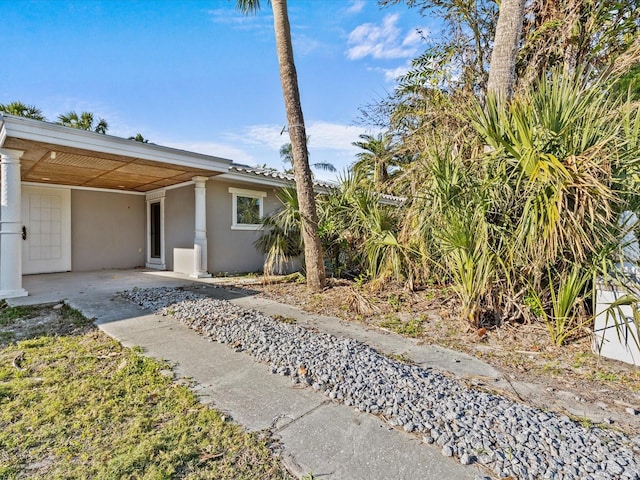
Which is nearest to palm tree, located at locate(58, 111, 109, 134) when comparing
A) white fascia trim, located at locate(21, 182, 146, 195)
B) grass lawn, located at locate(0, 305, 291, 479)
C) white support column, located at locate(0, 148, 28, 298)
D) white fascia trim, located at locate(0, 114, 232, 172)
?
white fascia trim, located at locate(21, 182, 146, 195)

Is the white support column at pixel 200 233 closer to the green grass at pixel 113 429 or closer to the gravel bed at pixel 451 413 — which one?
the gravel bed at pixel 451 413

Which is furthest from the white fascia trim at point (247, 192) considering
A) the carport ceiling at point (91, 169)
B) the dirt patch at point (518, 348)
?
the dirt patch at point (518, 348)

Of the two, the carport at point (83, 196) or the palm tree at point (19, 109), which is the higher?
the palm tree at point (19, 109)

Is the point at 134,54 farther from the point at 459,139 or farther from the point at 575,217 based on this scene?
the point at 575,217

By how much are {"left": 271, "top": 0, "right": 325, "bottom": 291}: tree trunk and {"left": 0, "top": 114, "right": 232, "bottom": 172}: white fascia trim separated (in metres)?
2.60

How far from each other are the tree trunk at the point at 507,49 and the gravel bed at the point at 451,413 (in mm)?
4668

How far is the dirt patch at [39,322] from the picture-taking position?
418 centimetres

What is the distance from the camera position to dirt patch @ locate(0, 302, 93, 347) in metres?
4.18

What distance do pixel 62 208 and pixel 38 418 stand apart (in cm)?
990

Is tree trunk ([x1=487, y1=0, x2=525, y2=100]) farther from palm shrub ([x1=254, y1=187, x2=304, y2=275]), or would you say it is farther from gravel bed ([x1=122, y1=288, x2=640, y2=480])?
gravel bed ([x1=122, y1=288, x2=640, y2=480])

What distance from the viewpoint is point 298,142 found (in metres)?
6.40

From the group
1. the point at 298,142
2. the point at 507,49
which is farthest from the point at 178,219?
the point at 507,49

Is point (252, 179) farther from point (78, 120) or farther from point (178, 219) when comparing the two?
point (78, 120)

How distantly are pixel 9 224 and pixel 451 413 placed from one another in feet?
25.8
